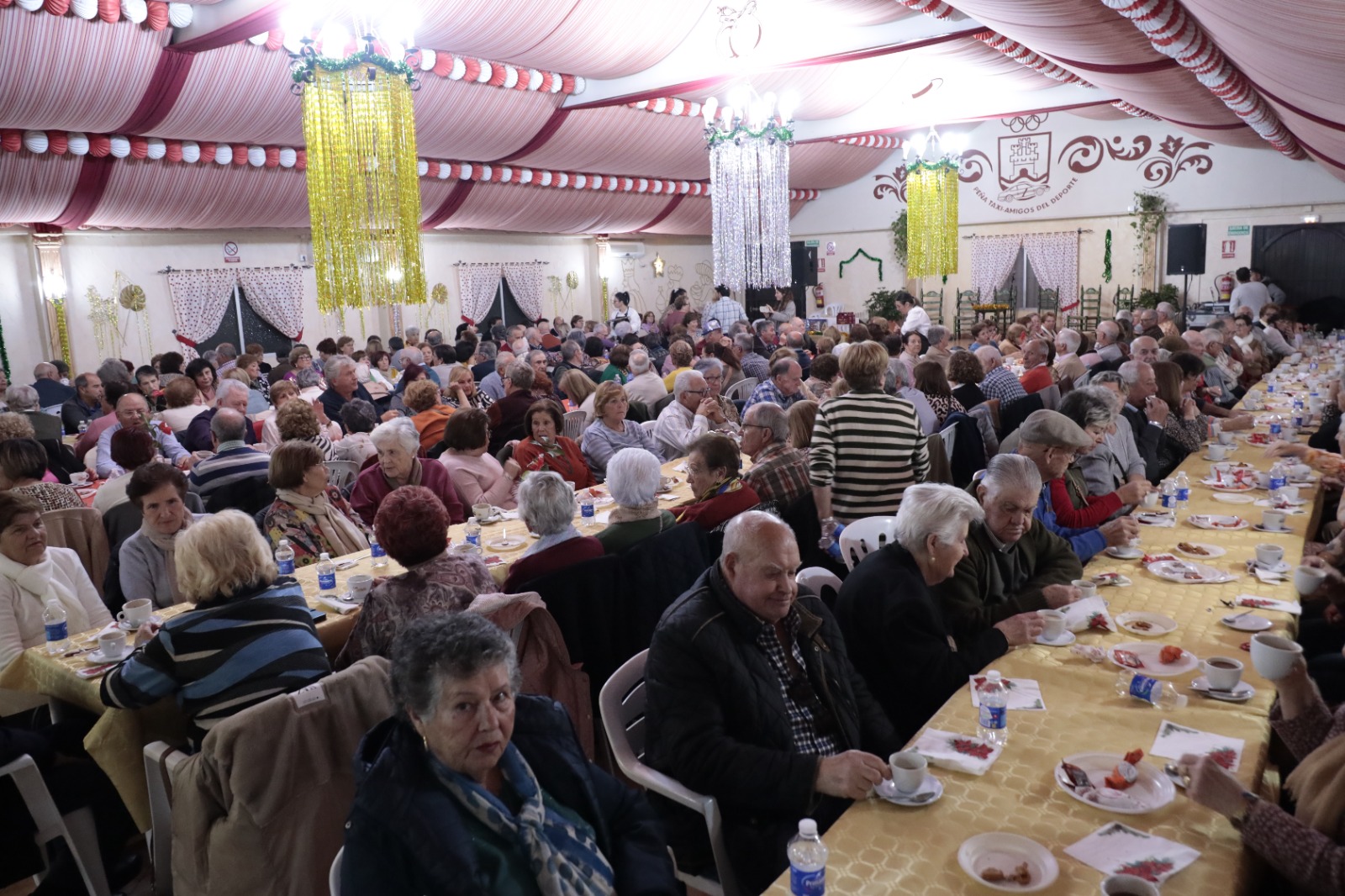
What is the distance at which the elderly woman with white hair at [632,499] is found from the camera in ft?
11.8

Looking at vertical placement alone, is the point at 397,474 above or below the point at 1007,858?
above

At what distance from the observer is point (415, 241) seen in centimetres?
575

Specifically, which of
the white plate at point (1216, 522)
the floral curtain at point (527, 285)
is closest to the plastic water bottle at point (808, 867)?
the white plate at point (1216, 522)

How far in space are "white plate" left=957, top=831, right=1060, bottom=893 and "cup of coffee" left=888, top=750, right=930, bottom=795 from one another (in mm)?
183

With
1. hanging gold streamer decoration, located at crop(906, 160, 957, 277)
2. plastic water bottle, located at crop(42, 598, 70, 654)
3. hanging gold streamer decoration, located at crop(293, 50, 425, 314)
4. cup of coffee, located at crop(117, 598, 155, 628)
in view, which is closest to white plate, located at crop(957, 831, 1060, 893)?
cup of coffee, located at crop(117, 598, 155, 628)

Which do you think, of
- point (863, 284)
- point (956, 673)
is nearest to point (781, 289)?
point (863, 284)

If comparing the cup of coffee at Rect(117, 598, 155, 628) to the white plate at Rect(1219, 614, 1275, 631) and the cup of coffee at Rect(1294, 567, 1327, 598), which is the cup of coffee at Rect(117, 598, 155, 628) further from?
the cup of coffee at Rect(1294, 567, 1327, 598)

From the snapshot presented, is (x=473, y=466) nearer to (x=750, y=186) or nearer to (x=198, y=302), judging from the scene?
(x=750, y=186)

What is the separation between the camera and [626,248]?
1820cm

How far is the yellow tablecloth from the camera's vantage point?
1.75 m

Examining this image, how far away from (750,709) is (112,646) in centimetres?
209

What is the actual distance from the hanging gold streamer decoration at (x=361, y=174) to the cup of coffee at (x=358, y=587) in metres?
2.61

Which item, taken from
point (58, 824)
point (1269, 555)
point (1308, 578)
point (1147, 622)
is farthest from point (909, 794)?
point (58, 824)

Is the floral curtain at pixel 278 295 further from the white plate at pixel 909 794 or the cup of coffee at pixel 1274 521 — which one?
the white plate at pixel 909 794
